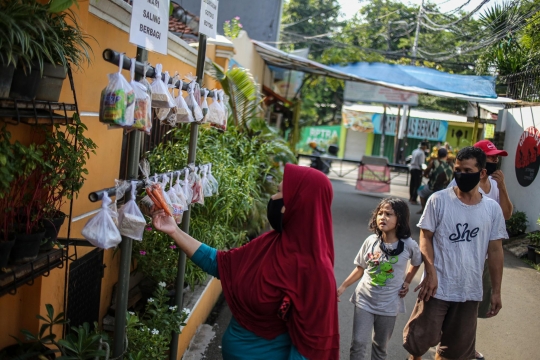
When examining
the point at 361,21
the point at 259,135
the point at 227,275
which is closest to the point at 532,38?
the point at 259,135

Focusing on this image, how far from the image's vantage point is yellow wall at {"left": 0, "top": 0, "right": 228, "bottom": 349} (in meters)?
3.21

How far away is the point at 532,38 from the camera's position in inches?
480

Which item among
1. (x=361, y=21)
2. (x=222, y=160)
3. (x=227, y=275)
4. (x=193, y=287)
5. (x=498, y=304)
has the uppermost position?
(x=361, y=21)

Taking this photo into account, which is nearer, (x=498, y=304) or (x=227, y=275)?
(x=227, y=275)

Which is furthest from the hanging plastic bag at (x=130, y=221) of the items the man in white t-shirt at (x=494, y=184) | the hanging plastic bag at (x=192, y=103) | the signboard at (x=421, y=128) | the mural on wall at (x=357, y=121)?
the signboard at (x=421, y=128)

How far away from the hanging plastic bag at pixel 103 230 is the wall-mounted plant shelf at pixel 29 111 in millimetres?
478

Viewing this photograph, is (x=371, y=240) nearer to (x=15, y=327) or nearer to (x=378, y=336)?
(x=378, y=336)

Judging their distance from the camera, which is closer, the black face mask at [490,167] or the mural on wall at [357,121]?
the black face mask at [490,167]

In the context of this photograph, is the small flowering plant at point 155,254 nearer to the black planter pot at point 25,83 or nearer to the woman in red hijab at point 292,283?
the woman in red hijab at point 292,283

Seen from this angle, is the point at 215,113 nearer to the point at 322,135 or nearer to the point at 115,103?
the point at 115,103

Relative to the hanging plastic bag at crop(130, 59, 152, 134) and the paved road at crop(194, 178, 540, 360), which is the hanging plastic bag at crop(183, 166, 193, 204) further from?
the paved road at crop(194, 178, 540, 360)

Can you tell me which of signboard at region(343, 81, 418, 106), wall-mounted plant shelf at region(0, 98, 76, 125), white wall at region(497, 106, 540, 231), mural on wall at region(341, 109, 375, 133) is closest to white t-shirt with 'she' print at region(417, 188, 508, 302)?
wall-mounted plant shelf at region(0, 98, 76, 125)

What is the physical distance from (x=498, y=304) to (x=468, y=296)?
324 mm

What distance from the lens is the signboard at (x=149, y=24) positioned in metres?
2.72
